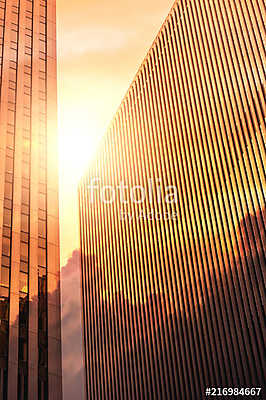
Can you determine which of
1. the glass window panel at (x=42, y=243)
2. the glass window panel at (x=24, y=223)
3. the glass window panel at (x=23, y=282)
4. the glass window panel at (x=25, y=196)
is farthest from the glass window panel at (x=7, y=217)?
the glass window panel at (x=23, y=282)

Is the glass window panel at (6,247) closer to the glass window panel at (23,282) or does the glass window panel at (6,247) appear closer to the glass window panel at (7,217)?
the glass window panel at (7,217)

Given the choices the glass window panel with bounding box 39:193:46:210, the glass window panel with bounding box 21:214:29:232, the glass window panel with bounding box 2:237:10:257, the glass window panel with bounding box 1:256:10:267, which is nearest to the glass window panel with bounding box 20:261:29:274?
the glass window panel with bounding box 1:256:10:267

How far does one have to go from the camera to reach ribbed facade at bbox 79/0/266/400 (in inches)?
2761

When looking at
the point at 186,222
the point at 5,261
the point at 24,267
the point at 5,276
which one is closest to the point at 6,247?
the point at 5,261

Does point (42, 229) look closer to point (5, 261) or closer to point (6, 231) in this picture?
point (6, 231)

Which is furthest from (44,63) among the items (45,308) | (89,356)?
(89,356)

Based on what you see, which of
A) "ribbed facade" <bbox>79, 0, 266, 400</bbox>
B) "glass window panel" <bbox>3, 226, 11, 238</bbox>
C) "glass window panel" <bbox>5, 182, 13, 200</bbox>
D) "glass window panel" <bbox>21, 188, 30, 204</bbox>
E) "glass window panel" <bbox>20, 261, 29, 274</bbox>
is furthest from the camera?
"ribbed facade" <bbox>79, 0, 266, 400</bbox>

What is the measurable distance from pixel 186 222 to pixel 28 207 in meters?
35.8

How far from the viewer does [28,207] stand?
57375mm

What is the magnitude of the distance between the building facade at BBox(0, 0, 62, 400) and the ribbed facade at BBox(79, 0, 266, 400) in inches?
1005

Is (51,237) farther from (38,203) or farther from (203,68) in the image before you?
(203,68)

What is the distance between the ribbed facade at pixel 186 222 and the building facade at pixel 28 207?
25.5m

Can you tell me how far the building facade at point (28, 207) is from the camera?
4850 cm

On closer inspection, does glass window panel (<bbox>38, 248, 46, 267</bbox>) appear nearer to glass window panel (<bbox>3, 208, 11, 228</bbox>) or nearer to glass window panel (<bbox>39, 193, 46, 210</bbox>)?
glass window panel (<bbox>3, 208, 11, 228</bbox>)
